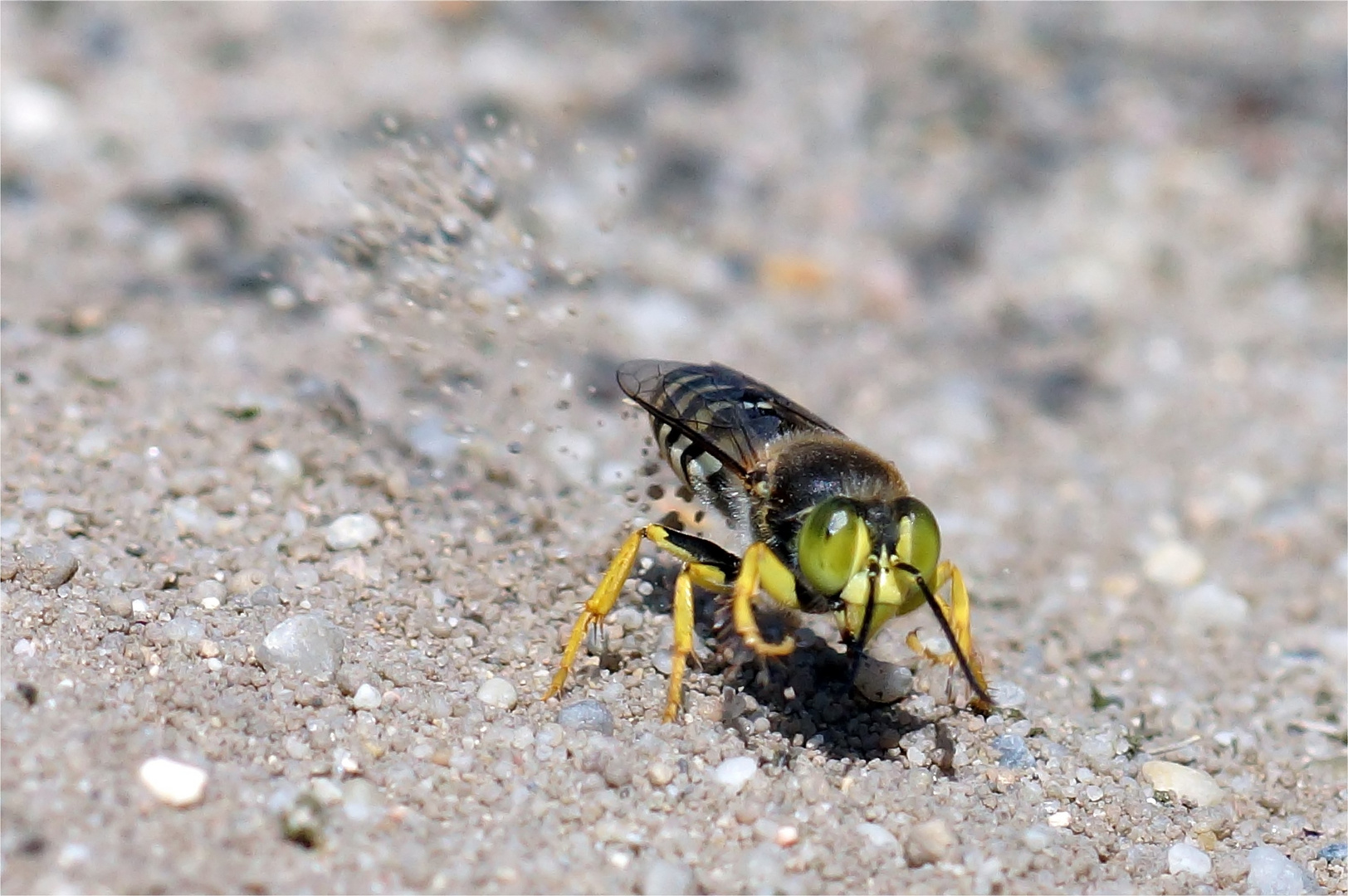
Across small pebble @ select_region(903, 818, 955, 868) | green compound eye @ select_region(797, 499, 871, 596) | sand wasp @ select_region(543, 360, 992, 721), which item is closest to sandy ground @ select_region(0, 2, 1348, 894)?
small pebble @ select_region(903, 818, 955, 868)

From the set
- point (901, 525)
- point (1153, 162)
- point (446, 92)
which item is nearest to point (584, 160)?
point (446, 92)

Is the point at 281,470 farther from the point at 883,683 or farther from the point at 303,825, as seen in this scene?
the point at 883,683

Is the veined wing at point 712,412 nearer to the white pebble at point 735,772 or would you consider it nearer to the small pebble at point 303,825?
the white pebble at point 735,772

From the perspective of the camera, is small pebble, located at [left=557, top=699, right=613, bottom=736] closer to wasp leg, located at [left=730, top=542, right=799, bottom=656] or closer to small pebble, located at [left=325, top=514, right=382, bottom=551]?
wasp leg, located at [left=730, top=542, right=799, bottom=656]

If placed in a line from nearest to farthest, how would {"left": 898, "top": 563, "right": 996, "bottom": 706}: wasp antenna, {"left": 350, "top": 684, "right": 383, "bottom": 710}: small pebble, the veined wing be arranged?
{"left": 898, "top": 563, "right": 996, "bottom": 706}: wasp antenna → {"left": 350, "top": 684, "right": 383, "bottom": 710}: small pebble → the veined wing

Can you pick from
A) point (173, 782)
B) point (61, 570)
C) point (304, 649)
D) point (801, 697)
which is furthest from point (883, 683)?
point (61, 570)
